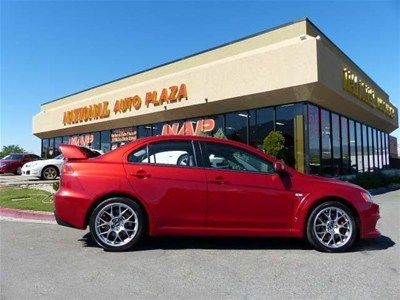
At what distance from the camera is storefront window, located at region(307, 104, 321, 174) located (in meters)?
16.5

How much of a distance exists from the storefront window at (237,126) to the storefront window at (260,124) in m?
0.33

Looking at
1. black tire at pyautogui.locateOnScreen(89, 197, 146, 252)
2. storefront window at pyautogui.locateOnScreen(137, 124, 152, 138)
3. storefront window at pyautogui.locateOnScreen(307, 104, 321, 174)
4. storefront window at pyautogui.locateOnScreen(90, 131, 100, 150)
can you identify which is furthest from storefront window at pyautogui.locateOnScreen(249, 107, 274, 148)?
storefront window at pyautogui.locateOnScreen(90, 131, 100, 150)

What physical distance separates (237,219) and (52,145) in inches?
1148

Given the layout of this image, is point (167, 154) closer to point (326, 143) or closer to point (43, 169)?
point (326, 143)

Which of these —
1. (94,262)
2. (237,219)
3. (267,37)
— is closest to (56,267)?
(94,262)

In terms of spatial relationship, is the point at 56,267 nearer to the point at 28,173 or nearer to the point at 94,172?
the point at 94,172

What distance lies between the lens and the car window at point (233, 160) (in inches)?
244

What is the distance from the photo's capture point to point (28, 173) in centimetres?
1891

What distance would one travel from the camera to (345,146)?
2108 cm

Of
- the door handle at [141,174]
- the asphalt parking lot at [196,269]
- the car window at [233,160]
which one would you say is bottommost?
the asphalt parking lot at [196,269]

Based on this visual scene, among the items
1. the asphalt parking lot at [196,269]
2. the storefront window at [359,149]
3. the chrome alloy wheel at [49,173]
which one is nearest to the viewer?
the asphalt parking lot at [196,269]

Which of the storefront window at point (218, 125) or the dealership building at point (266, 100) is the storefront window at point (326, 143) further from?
the storefront window at point (218, 125)

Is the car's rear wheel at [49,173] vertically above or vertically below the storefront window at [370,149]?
below

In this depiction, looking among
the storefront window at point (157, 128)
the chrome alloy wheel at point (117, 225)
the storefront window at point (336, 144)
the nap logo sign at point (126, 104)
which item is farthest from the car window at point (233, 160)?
the storefront window at point (157, 128)
